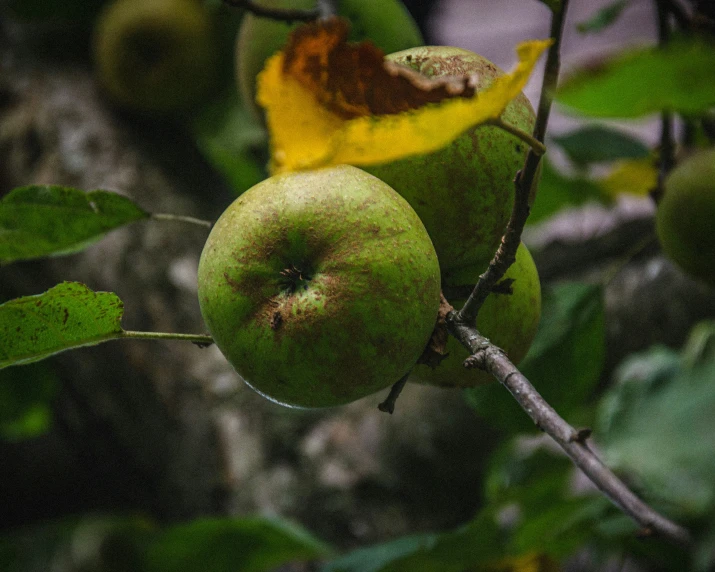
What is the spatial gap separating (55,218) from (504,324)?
435 mm

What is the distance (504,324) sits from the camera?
→ 0.58 meters

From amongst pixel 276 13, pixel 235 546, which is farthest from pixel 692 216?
pixel 235 546

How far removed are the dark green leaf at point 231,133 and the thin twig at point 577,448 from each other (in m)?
1.02

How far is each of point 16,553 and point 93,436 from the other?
28 cm

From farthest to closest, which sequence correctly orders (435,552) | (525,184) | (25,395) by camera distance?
(25,395)
(435,552)
(525,184)

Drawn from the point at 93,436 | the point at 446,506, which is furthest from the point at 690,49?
the point at 93,436

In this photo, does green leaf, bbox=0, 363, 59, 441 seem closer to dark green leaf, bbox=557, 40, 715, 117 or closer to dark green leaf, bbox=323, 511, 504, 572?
dark green leaf, bbox=323, 511, 504, 572

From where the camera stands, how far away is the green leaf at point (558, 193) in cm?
133

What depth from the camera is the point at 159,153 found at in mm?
1557

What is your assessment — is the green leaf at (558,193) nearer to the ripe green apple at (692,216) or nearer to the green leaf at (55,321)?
the ripe green apple at (692,216)

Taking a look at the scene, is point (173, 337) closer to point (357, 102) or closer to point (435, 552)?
point (357, 102)

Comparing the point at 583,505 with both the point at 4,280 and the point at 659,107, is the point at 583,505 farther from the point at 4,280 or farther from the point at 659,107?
the point at 4,280

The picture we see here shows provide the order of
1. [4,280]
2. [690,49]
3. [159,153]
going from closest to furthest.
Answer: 1. [690,49]
2. [4,280]
3. [159,153]

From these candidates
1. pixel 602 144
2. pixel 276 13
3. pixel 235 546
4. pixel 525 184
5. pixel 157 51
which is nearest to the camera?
pixel 525 184
